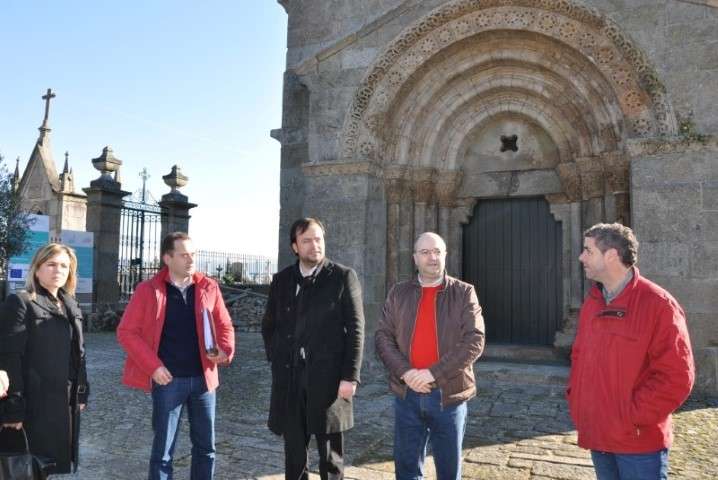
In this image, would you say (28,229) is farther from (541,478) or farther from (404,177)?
(541,478)

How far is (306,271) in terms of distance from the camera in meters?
3.22

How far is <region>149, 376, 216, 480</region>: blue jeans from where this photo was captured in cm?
312

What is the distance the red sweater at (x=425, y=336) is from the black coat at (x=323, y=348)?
0.32 meters

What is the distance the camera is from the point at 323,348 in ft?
10.1

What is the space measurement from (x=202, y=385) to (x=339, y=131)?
4.85m

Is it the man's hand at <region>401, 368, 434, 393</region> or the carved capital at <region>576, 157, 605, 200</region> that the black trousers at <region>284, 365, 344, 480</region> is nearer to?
the man's hand at <region>401, 368, 434, 393</region>

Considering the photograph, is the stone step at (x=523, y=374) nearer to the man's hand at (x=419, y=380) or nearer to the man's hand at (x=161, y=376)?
the man's hand at (x=419, y=380)

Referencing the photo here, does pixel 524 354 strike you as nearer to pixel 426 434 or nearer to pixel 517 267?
pixel 517 267

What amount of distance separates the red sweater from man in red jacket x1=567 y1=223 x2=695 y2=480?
75cm

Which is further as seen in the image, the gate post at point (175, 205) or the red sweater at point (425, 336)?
the gate post at point (175, 205)

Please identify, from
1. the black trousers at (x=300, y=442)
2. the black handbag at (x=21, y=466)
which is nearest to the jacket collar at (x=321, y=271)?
the black trousers at (x=300, y=442)

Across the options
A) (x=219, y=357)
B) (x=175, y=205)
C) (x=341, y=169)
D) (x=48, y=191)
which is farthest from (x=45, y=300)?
(x=48, y=191)

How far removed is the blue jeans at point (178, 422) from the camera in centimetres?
312

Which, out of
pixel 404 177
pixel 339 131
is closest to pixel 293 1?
pixel 339 131
